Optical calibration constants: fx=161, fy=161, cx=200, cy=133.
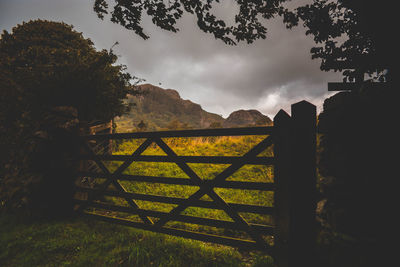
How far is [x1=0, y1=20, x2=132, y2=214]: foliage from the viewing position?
3.27 m

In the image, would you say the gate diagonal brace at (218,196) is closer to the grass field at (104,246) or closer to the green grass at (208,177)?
the grass field at (104,246)

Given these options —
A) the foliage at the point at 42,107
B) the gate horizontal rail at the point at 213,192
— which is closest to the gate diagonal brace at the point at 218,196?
the gate horizontal rail at the point at 213,192

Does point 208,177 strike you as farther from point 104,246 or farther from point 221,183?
point 104,246

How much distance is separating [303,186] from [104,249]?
290cm

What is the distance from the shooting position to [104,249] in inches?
95.3

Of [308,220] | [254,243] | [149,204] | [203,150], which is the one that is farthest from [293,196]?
[203,150]

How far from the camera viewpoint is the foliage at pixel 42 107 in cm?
327

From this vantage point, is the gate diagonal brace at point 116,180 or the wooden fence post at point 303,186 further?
the gate diagonal brace at point 116,180

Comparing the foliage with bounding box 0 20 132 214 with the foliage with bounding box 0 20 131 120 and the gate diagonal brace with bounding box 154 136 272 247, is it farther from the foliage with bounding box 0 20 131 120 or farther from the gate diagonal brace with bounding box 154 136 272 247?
the gate diagonal brace with bounding box 154 136 272 247

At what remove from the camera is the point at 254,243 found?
6.94ft

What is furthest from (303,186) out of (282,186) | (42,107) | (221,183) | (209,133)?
(42,107)

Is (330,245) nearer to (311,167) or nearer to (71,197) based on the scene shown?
(311,167)

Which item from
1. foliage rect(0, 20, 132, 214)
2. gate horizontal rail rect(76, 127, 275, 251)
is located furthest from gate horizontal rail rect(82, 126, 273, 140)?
foliage rect(0, 20, 132, 214)

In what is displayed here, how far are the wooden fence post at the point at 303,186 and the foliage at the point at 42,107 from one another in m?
4.09
